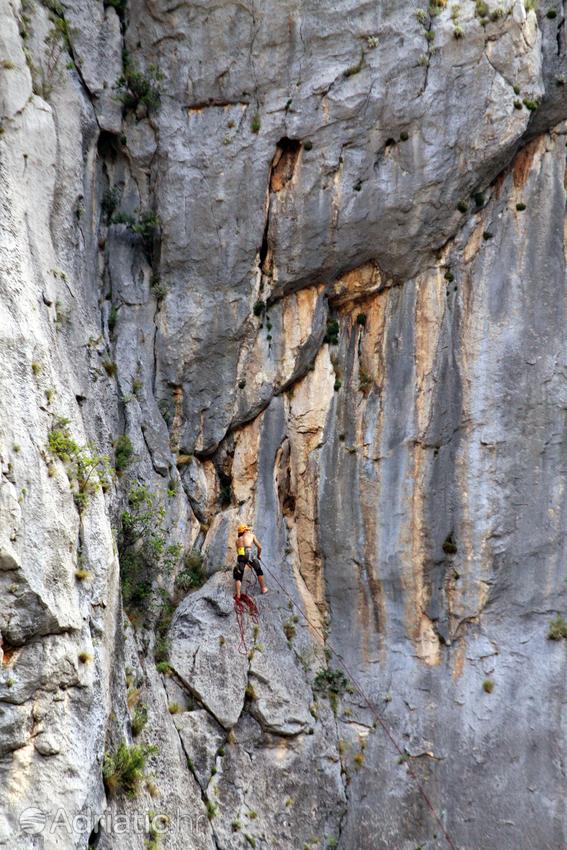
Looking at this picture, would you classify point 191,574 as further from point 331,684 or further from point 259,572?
point 331,684

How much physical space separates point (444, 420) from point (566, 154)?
21.2 feet

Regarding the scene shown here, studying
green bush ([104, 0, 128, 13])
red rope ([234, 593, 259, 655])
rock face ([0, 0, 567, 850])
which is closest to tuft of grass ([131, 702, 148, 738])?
rock face ([0, 0, 567, 850])

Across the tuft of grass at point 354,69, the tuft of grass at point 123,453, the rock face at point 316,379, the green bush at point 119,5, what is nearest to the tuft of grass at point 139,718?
the rock face at point 316,379

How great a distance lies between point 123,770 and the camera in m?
15.4

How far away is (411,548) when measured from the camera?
65.3 ft

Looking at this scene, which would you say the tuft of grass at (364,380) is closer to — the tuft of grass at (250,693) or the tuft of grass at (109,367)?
the tuft of grass at (109,367)

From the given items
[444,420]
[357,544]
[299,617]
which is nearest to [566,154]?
[444,420]

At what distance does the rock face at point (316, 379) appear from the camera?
59.3ft

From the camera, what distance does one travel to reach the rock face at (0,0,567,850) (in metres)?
18.1

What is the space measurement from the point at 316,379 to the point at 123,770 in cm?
971

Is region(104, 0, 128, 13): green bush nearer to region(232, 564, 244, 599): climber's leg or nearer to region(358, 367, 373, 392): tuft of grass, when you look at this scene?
region(358, 367, 373, 392): tuft of grass

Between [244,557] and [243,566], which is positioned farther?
[243,566]

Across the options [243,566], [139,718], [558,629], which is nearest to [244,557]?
[243,566]

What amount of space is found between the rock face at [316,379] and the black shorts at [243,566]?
0.59m
